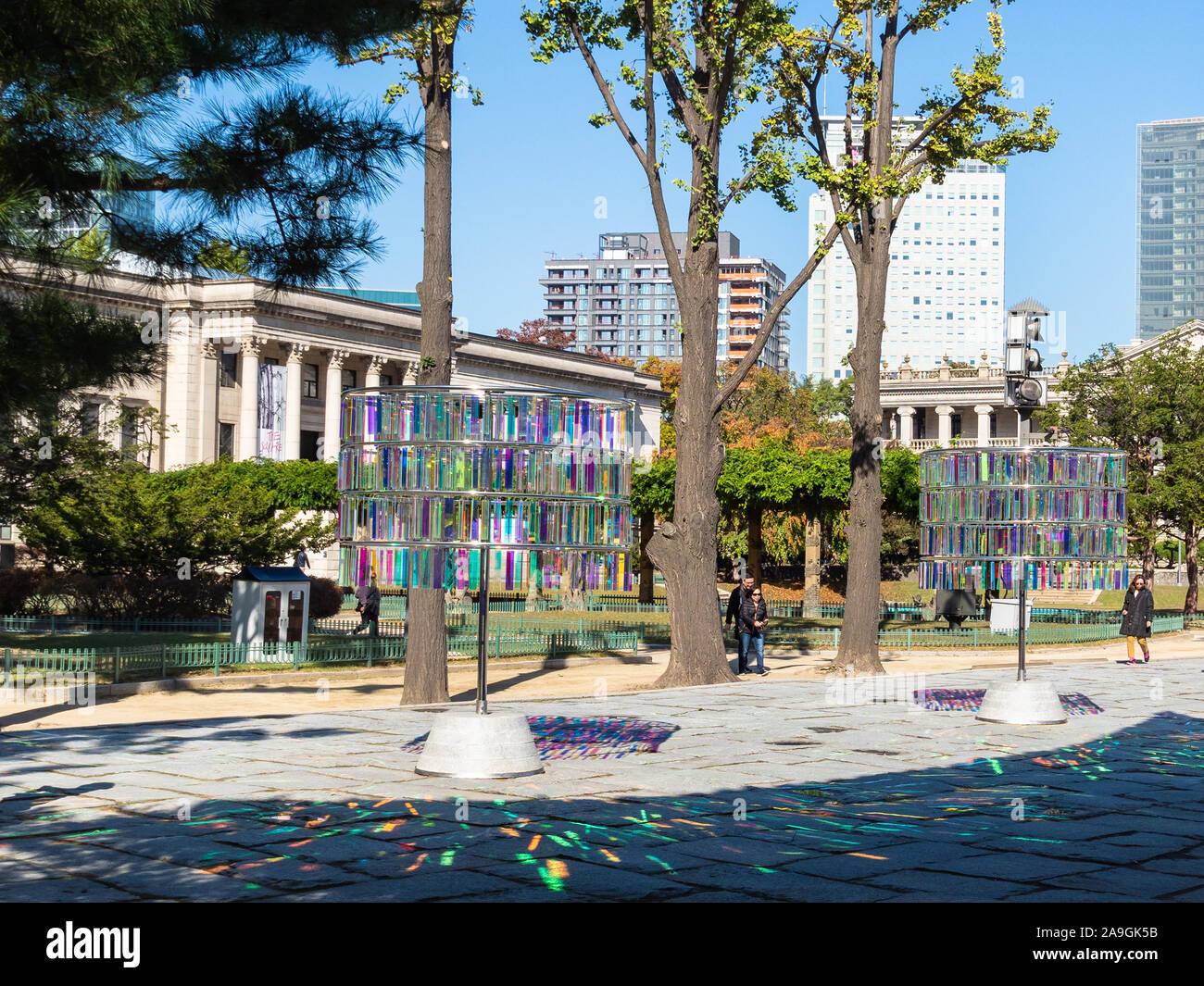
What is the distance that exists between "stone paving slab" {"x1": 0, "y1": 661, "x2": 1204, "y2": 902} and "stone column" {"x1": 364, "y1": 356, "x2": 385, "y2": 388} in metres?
55.8

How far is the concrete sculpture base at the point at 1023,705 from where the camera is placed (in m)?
15.2

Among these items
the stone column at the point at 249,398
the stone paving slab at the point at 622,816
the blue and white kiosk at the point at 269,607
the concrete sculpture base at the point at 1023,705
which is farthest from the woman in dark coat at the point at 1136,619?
the stone column at the point at 249,398

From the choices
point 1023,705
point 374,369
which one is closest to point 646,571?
point 374,369

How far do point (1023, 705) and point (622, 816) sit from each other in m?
Answer: 7.56

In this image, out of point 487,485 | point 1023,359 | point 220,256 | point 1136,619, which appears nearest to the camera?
point 487,485

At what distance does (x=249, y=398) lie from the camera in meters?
62.5

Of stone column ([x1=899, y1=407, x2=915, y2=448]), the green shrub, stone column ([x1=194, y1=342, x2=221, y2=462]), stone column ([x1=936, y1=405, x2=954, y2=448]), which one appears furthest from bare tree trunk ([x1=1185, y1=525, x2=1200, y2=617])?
stone column ([x1=899, y1=407, x2=915, y2=448])

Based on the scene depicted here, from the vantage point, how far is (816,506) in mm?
41656

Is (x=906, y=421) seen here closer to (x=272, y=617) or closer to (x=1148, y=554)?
(x=1148, y=554)

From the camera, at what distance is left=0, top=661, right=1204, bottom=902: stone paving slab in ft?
23.7

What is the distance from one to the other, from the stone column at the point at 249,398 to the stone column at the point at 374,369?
23.9ft
